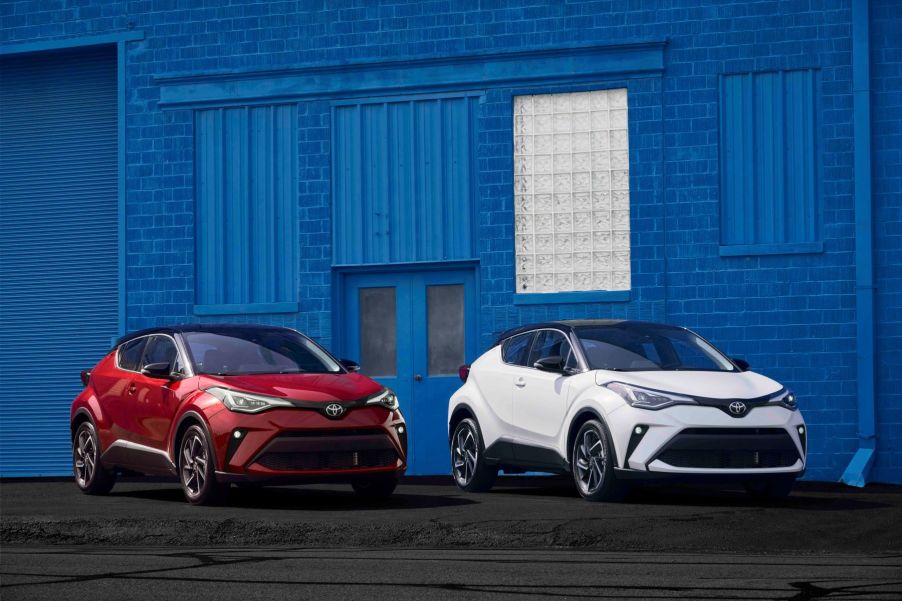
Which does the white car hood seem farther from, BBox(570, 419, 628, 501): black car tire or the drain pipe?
the drain pipe

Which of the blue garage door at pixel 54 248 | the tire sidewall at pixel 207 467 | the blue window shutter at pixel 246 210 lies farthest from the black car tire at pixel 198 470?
the blue garage door at pixel 54 248

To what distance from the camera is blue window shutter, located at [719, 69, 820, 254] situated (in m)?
18.5

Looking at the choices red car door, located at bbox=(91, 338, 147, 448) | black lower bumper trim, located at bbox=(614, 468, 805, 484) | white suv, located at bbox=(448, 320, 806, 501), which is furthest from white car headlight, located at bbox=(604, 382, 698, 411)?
red car door, located at bbox=(91, 338, 147, 448)

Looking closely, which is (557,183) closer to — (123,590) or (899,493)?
(899,493)

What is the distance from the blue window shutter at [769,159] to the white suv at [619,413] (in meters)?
4.13

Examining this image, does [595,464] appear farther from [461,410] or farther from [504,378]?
[461,410]

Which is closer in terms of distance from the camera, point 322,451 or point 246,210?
point 322,451

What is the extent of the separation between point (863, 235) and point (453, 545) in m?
9.01

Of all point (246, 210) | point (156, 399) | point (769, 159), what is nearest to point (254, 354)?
point (156, 399)

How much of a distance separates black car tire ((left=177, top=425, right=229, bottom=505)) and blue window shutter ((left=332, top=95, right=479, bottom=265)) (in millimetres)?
6846

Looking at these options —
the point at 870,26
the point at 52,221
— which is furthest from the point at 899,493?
the point at 52,221

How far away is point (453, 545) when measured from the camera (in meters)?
11.0

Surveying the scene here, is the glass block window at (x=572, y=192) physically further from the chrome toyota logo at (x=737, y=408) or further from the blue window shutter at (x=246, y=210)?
the chrome toyota logo at (x=737, y=408)

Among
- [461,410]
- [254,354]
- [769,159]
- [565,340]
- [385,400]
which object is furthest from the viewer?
[769,159]
